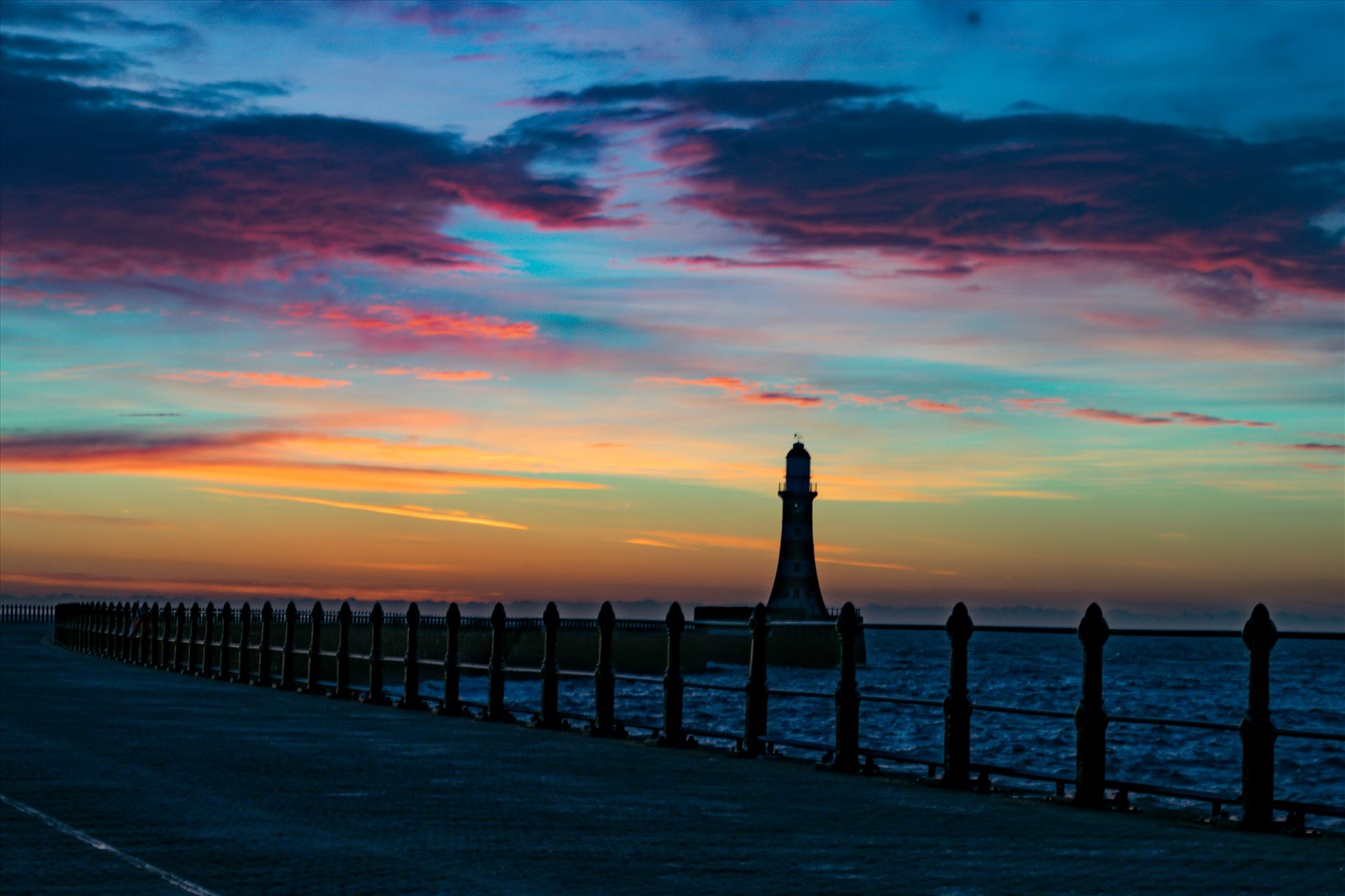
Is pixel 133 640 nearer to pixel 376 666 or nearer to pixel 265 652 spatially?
pixel 265 652

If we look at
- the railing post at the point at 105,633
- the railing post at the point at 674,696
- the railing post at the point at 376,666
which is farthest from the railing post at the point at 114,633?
the railing post at the point at 674,696

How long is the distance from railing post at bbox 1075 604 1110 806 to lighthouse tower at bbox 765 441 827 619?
9900 centimetres

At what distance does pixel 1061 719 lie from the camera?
228 ft

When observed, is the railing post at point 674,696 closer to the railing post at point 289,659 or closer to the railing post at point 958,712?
the railing post at point 958,712

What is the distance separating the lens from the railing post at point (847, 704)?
52.4 ft

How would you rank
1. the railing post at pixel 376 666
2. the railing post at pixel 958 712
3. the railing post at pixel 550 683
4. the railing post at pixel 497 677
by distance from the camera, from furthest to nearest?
the railing post at pixel 376 666
the railing post at pixel 497 677
the railing post at pixel 550 683
the railing post at pixel 958 712

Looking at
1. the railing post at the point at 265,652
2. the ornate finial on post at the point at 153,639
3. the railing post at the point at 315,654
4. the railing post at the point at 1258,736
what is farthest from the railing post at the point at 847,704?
the ornate finial on post at the point at 153,639

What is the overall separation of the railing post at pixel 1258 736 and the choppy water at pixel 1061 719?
1.99 metres

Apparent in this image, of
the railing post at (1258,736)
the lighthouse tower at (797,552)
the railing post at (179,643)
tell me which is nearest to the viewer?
the railing post at (1258,736)

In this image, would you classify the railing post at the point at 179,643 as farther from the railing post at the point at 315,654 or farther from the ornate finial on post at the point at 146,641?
the railing post at the point at 315,654

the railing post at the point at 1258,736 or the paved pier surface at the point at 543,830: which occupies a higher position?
the railing post at the point at 1258,736

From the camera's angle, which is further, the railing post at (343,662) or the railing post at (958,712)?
the railing post at (343,662)

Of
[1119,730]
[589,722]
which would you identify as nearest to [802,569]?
[1119,730]

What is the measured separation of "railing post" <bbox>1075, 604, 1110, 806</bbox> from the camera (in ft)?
44.1
